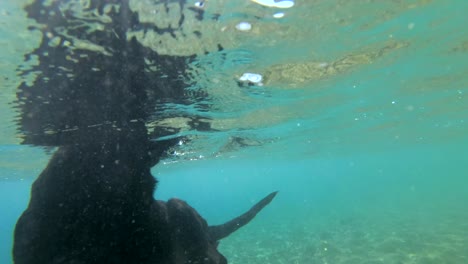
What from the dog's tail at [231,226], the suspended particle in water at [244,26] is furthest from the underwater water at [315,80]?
the dog's tail at [231,226]

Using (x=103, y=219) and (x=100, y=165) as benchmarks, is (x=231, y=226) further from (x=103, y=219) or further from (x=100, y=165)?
(x=100, y=165)

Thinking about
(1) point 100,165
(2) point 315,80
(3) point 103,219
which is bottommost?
(3) point 103,219

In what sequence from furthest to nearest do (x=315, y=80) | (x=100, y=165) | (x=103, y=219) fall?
1. (x=315, y=80)
2. (x=100, y=165)
3. (x=103, y=219)

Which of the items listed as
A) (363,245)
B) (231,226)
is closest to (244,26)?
(231,226)

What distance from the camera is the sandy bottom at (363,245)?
16828mm

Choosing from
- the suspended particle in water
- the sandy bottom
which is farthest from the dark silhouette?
the sandy bottom

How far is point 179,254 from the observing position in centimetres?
730

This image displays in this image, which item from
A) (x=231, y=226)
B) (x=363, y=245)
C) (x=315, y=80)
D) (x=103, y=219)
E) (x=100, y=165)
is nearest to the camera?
(x=103, y=219)

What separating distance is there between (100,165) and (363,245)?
19291 mm

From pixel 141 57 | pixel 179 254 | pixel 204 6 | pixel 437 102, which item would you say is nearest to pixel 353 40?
pixel 204 6

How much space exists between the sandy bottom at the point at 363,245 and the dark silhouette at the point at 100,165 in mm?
12085

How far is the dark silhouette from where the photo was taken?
245 inches

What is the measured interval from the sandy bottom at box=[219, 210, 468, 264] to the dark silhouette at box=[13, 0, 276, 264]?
39.6 feet

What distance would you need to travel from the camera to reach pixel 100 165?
775 centimetres
